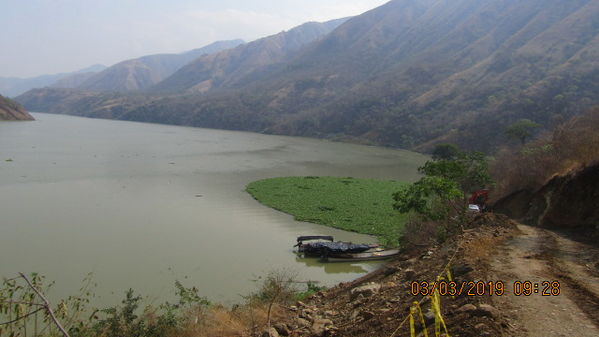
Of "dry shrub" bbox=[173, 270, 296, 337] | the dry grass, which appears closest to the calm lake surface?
"dry shrub" bbox=[173, 270, 296, 337]

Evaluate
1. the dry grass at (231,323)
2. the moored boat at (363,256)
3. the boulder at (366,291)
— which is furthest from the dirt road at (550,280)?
the moored boat at (363,256)

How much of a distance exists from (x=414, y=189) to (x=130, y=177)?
30.5 meters

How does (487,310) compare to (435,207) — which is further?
(435,207)

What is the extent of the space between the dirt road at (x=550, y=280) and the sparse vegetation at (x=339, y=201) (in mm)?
9752

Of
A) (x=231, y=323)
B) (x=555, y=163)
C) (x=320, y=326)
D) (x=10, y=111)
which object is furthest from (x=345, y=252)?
(x=10, y=111)

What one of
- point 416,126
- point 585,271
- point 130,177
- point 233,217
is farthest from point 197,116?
point 585,271

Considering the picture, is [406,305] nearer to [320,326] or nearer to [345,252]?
[320,326]

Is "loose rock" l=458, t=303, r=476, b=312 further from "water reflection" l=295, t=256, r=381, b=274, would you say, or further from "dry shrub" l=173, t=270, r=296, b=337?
"water reflection" l=295, t=256, r=381, b=274

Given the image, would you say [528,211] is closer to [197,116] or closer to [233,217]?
[233,217]

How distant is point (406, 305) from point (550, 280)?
2.99m

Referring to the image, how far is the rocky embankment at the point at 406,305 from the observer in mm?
6512

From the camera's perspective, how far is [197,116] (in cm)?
15388

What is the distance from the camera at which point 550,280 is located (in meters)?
8.34

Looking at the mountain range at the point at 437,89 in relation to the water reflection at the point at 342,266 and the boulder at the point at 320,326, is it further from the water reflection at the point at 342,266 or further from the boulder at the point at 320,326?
the boulder at the point at 320,326
